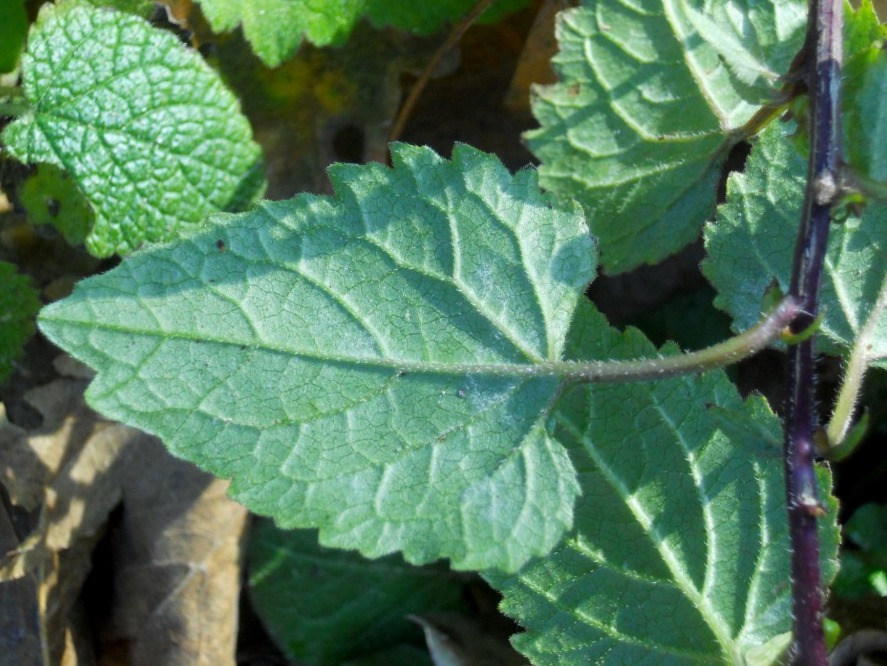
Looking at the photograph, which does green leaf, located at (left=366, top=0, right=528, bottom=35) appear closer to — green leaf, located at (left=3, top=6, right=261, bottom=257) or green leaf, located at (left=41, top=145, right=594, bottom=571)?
green leaf, located at (left=3, top=6, right=261, bottom=257)

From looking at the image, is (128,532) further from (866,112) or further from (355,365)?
(866,112)

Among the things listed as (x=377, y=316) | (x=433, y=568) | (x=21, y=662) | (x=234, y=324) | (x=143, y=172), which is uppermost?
(x=143, y=172)

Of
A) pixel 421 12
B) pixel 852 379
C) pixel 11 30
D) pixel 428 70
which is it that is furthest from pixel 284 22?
pixel 852 379

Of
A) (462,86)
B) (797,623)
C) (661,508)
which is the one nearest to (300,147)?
(462,86)

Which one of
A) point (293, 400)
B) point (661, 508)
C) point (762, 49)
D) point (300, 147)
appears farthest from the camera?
point (300, 147)

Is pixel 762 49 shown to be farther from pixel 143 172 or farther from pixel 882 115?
pixel 143 172

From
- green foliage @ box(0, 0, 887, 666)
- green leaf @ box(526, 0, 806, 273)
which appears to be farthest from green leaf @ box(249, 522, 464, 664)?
green leaf @ box(526, 0, 806, 273)

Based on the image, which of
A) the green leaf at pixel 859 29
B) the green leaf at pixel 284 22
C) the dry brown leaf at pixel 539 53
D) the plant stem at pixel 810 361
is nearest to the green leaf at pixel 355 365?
the plant stem at pixel 810 361
